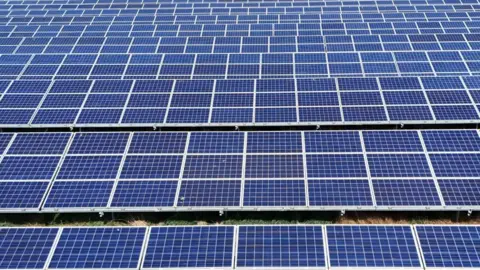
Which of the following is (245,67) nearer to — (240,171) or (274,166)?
(274,166)

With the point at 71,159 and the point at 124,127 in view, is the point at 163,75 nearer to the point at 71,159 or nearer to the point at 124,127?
the point at 124,127

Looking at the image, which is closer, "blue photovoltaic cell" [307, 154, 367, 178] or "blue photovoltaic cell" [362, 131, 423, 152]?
"blue photovoltaic cell" [307, 154, 367, 178]

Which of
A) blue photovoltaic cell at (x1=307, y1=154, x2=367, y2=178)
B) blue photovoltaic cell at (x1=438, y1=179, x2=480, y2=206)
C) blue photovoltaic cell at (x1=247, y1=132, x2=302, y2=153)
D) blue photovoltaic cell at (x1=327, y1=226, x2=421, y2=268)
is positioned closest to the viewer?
blue photovoltaic cell at (x1=327, y1=226, x2=421, y2=268)

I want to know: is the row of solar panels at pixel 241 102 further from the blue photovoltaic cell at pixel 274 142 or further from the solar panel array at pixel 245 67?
the blue photovoltaic cell at pixel 274 142

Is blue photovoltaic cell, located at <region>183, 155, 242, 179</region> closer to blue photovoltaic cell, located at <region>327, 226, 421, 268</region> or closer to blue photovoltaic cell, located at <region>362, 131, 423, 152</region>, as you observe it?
blue photovoltaic cell, located at <region>327, 226, 421, 268</region>

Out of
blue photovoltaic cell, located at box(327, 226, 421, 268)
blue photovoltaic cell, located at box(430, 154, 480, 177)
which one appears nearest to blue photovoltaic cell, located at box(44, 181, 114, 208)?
blue photovoltaic cell, located at box(327, 226, 421, 268)

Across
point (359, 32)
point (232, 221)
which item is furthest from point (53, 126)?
point (359, 32)
